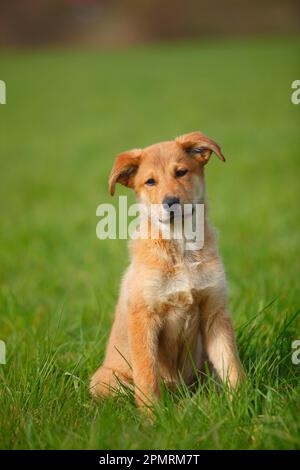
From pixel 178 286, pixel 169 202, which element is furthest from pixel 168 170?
pixel 178 286

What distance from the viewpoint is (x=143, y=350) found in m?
3.41

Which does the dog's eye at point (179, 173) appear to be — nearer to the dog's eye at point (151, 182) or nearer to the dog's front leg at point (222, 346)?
the dog's eye at point (151, 182)

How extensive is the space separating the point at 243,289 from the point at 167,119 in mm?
11996

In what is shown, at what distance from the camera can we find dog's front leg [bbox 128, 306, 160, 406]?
3.38m

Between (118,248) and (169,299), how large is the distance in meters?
4.36

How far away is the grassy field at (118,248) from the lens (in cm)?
308

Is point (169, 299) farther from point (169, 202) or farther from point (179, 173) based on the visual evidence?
point (179, 173)

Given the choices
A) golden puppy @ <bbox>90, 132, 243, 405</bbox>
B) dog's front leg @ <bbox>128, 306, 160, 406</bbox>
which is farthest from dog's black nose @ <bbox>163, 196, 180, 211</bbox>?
dog's front leg @ <bbox>128, 306, 160, 406</bbox>

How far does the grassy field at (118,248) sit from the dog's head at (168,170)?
0.91 metres

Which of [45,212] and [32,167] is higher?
[32,167]

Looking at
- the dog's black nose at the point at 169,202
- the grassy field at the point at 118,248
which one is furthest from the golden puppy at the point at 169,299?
the grassy field at the point at 118,248

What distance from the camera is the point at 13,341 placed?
4.44m

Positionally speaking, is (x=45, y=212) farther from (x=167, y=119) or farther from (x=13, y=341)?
(x=167, y=119)

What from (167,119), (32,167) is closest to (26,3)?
(167,119)
